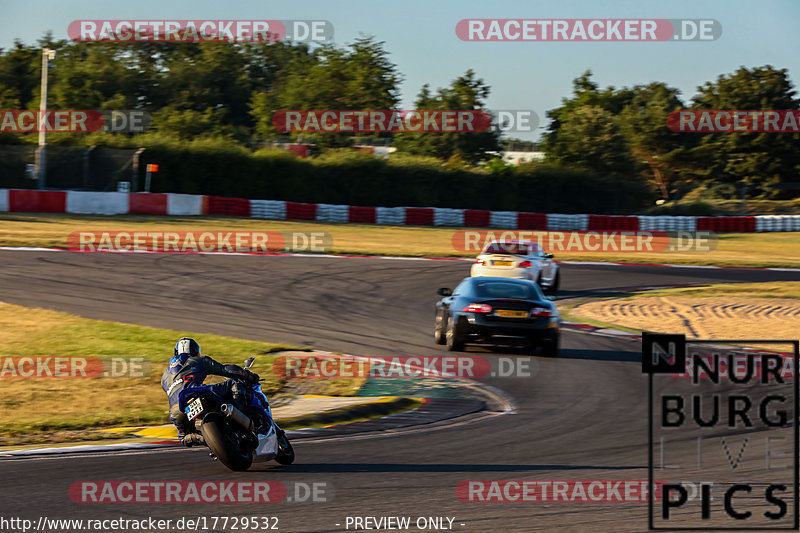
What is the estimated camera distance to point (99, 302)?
58.1 feet

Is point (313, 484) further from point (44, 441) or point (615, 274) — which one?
point (615, 274)

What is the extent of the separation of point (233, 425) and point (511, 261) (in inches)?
535

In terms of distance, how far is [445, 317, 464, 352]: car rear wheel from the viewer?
1445 centimetres

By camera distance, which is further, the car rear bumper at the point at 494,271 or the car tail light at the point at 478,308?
the car rear bumper at the point at 494,271

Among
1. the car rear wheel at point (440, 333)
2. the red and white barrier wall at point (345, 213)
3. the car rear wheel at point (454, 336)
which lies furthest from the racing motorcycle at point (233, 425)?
the red and white barrier wall at point (345, 213)

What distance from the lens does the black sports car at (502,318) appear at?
1417cm

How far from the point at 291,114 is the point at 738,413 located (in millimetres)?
61477

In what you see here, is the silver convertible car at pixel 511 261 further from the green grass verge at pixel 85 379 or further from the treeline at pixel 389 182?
the treeline at pixel 389 182

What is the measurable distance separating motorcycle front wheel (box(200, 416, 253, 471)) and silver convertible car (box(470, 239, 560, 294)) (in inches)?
511

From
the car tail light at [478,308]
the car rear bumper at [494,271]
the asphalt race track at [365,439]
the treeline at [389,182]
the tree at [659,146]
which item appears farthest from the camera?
the tree at [659,146]

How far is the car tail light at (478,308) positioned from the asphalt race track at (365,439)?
1065 millimetres

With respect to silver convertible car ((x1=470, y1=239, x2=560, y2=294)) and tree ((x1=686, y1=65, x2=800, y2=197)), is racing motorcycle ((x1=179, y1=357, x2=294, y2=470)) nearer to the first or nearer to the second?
silver convertible car ((x1=470, y1=239, x2=560, y2=294))

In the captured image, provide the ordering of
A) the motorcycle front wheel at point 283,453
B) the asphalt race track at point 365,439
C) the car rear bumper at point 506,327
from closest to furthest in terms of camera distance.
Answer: the asphalt race track at point 365,439, the motorcycle front wheel at point 283,453, the car rear bumper at point 506,327

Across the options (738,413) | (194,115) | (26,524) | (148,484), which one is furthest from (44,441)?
(194,115)
